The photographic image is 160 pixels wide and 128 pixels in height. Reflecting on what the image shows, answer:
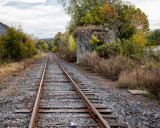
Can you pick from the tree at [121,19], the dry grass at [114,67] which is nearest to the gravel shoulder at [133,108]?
the dry grass at [114,67]

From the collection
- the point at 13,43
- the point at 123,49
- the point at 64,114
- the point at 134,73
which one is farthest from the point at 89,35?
the point at 64,114

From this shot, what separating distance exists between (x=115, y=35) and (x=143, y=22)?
513cm

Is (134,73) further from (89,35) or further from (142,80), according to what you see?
(89,35)

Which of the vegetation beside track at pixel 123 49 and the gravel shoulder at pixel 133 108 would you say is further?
the vegetation beside track at pixel 123 49

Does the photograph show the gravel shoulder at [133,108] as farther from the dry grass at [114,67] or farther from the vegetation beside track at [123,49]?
the dry grass at [114,67]

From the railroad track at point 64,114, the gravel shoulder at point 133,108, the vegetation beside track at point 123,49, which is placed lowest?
the gravel shoulder at point 133,108

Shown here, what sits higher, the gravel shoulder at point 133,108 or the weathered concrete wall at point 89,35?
the weathered concrete wall at point 89,35

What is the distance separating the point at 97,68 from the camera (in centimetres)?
1185

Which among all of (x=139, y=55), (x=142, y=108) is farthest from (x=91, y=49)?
(x=142, y=108)

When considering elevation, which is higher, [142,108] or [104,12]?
[104,12]

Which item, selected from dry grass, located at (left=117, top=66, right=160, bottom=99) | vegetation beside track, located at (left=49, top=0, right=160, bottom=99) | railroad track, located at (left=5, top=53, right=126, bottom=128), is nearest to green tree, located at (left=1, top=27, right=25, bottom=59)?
vegetation beside track, located at (left=49, top=0, right=160, bottom=99)

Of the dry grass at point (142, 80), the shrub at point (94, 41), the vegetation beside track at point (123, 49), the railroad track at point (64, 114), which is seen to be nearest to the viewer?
the railroad track at point (64, 114)

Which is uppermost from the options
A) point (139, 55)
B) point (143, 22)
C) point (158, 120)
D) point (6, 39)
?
point (143, 22)

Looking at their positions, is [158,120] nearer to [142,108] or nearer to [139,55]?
[142,108]
